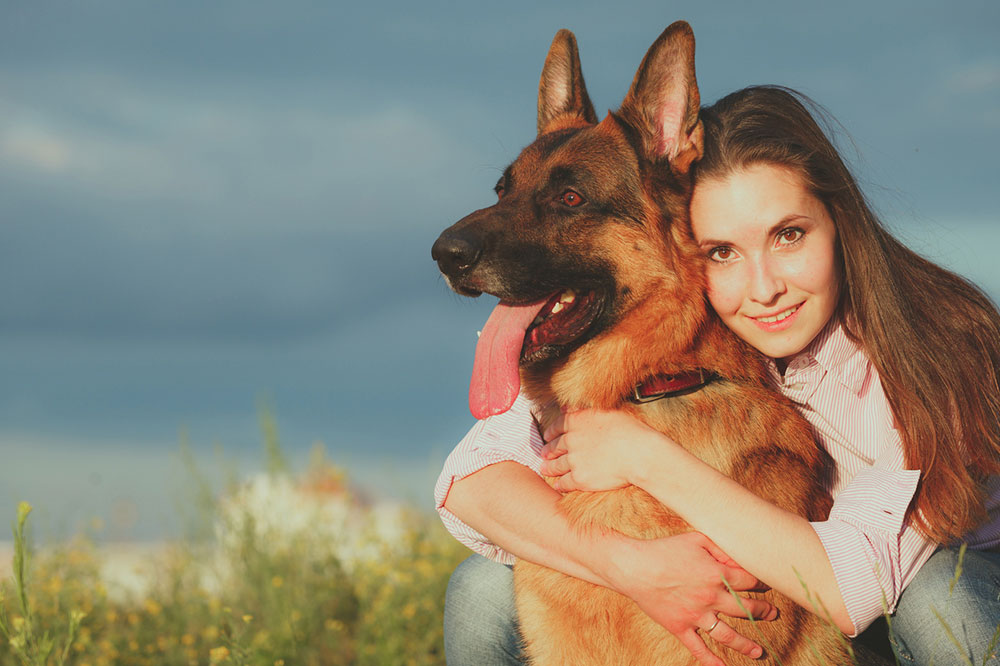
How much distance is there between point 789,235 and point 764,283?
25 cm

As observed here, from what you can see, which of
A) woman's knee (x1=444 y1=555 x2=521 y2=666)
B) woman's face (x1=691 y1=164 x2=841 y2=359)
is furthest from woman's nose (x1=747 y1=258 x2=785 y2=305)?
woman's knee (x1=444 y1=555 x2=521 y2=666)

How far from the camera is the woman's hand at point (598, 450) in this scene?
99.8 inches

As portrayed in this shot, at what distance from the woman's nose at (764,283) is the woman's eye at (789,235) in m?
0.12

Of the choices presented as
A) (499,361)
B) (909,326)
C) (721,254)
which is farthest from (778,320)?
(499,361)

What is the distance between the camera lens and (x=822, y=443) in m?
2.91

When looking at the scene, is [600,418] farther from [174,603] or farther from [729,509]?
[174,603]

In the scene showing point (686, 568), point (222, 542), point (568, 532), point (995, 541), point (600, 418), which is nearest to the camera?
point (686, 568)

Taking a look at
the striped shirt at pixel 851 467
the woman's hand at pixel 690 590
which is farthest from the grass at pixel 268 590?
the woman's hand at pixel 690 590

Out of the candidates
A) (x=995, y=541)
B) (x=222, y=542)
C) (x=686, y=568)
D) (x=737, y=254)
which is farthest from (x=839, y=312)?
(x=222, y=542)

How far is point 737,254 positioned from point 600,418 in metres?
0.72

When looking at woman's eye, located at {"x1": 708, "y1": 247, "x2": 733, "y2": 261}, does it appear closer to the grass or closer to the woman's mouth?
the woman's mouth

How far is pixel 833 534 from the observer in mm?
2385

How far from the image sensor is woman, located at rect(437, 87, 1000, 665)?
238cm

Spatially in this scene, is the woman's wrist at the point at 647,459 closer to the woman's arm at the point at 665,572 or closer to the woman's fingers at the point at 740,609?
the woman's arm at the point at 665,572
